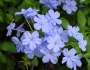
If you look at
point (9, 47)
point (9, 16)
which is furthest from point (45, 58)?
point (9, 16)

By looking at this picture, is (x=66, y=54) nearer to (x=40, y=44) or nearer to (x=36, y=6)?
(x=40, y=44)

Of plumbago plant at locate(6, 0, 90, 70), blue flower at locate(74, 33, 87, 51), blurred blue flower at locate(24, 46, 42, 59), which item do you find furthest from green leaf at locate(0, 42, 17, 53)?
blue flower at locate(74, 33, 87, 51)

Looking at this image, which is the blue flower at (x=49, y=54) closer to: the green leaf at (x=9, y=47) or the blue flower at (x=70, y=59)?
the blue flower at (x=70, y=59)

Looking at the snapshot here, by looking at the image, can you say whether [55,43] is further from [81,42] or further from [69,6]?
[69,6]

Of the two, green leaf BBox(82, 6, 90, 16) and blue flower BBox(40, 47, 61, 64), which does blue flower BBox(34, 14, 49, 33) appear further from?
green leaf BBox(82, 6, 90, 16)

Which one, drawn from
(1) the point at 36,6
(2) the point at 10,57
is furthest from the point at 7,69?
(1) the point at 36,6
